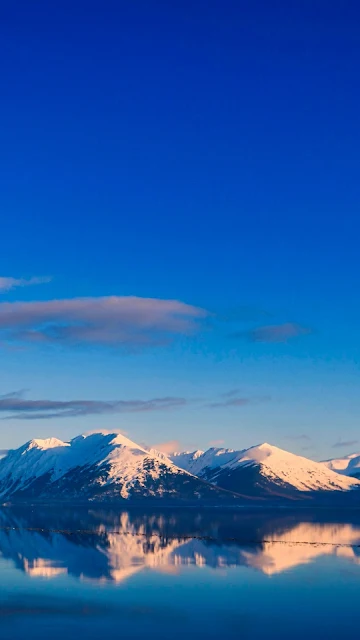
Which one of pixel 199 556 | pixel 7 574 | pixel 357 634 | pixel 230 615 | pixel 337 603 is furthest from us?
pixel 199 556

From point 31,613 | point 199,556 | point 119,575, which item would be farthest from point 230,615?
point 199,556

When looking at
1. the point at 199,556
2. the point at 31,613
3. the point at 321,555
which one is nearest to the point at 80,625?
the point at 31,613

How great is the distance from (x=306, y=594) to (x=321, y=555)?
6224cm

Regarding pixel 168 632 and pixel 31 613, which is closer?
pixel 168 632

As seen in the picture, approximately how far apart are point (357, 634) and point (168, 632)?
24.4 metres

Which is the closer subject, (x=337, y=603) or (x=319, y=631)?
(x=319, y=631)

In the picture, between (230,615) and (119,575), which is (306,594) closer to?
(230,615)

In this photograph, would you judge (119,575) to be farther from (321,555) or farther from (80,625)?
(321,555)

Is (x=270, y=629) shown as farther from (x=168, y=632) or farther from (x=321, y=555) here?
(x=321, y=555)

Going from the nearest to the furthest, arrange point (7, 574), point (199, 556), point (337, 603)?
point (337, 603)
point (7, 574)
point (199, 556)

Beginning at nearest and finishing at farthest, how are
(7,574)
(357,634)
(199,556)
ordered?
(357,634)
(7,574)
(199,556)

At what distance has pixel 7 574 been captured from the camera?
148 m

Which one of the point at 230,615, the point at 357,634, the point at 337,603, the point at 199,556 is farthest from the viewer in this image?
the point at 199,556

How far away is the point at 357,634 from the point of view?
322 ft
